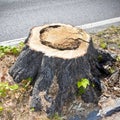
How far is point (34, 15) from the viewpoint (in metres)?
7.12

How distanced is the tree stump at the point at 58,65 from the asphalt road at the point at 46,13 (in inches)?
79.9

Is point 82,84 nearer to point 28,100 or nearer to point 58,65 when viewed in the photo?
point 58,65

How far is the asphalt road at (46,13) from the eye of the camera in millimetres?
6501

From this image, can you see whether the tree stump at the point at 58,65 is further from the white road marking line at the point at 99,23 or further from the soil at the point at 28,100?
the white road marking line at the point at 99,23

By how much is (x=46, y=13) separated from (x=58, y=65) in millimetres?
3659

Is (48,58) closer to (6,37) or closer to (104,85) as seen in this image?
(104,85)

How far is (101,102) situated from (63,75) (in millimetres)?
732

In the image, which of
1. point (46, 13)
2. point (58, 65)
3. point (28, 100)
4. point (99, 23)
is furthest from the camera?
point (46, 13)

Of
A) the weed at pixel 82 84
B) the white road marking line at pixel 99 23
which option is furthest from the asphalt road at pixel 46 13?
the weed at pixel 82 84

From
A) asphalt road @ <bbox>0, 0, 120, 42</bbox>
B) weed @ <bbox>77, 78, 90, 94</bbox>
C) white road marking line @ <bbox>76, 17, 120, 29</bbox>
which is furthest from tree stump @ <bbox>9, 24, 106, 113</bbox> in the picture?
white road marking line @ <bbox>76, 17, 120, 29</bbox>

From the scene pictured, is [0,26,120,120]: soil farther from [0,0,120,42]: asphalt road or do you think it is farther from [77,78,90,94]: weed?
[0,0,120,42]: asphalt road

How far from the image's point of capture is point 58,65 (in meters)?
3.78

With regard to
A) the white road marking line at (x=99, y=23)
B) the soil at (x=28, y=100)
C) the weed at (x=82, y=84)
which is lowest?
the white road marking line at (x=99, y=23)

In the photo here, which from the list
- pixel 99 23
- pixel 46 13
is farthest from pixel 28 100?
pixel 46 13
